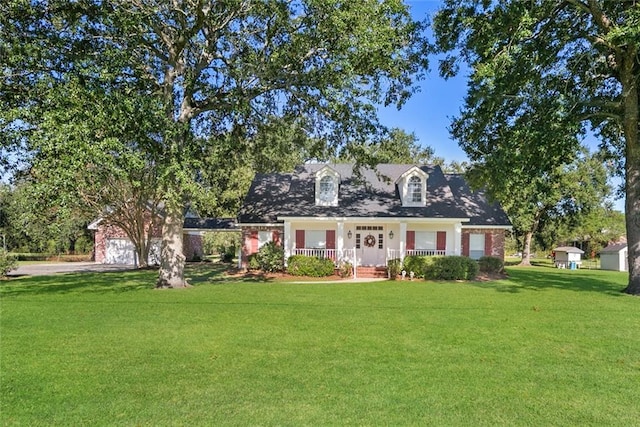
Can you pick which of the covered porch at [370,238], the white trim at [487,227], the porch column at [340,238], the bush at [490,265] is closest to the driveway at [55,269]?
the covered porch at [370,238]

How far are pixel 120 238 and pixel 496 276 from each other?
2682cm

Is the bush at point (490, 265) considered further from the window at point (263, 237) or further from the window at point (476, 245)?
the window at point (263, 237)

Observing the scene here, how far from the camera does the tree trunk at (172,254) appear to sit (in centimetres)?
1568

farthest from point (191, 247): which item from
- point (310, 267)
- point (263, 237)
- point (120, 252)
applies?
point (310, 267)

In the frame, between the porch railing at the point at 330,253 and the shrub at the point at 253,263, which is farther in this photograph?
the shrub at the point at 253,263

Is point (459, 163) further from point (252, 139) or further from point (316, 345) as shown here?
point (316, 345)

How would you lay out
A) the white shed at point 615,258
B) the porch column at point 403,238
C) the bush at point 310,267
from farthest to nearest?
the white shed at point 615,258 → the porch column at point 403,238 → the bush at point 310,267

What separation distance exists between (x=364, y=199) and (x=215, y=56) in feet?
36.1

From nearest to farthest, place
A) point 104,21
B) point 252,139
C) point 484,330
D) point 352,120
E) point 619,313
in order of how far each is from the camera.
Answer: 1. point 484,330
2. point 619,313
3. point 104,21
4. point 352,120
5. point 252,139

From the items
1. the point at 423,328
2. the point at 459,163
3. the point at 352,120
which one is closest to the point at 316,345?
the point at 423,328

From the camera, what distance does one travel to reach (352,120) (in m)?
16.0

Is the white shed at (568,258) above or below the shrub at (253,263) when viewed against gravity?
below

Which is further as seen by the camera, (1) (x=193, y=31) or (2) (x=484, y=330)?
(1) (x=193, y=31)

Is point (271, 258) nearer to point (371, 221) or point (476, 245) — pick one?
point (371, 221)
